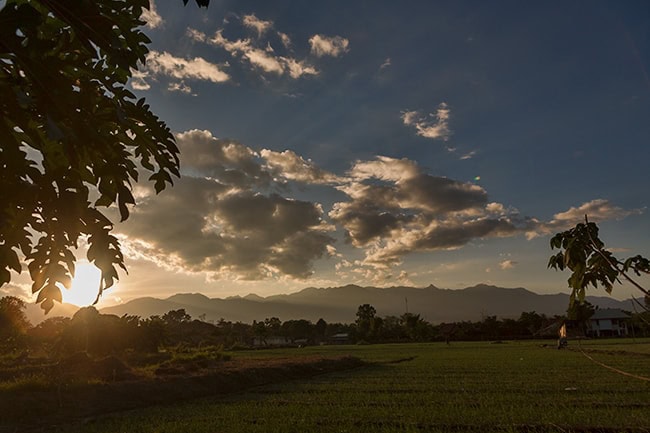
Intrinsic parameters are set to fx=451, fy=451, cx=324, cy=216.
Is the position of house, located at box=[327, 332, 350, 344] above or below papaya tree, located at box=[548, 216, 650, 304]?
below

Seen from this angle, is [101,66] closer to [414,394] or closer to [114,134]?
[114,134]

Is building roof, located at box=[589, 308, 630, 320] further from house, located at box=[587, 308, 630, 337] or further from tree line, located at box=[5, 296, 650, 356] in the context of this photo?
tree line, located at box=[5, 296, 650, 356]

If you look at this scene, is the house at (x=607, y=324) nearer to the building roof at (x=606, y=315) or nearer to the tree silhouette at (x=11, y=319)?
the building roof at (x=606, y=315)

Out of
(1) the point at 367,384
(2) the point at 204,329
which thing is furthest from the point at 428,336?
(1) the point at 367,384

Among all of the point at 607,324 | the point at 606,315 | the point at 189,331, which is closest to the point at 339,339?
the point at 189,331

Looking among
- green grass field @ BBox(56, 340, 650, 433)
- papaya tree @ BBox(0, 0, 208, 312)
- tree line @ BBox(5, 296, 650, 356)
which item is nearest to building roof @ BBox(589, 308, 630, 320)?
tree line @ BBox(5, 296, 650, 356)

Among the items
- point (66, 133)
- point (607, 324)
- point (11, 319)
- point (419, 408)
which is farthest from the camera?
point (607, 324)

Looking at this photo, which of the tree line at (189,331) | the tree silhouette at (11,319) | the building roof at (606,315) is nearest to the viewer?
the tree silhouette at (11,319)

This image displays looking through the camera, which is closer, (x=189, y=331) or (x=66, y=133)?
(x=66, y=133)

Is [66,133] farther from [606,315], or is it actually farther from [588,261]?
[606,315]

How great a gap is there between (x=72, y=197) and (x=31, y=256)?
2.15 ft

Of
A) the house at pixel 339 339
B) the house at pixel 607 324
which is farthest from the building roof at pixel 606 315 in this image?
the house at pixel 339 339

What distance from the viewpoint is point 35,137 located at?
→ 205cm

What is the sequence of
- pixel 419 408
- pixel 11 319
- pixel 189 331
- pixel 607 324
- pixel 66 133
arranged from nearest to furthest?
pixel 66 133, pixel 419 408, pixel 11 319, pixel 607 324, pixel 189 331
